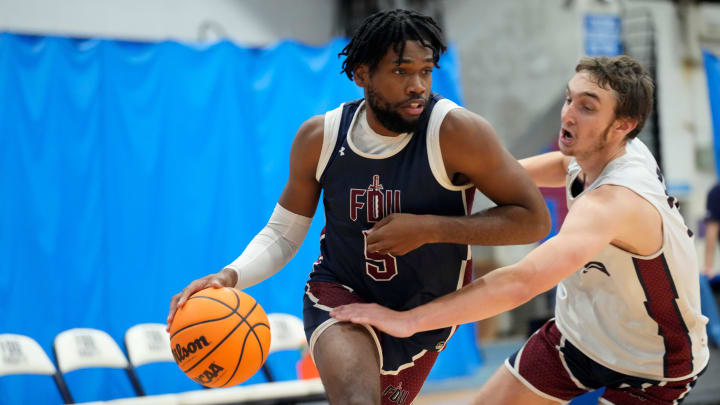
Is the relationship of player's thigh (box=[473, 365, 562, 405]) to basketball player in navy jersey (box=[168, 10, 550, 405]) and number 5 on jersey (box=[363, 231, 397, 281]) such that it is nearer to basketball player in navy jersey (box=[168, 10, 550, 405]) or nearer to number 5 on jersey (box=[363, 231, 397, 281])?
basketball player in navy jersey (box=[168, 10, 550, 405])

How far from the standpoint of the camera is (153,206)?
648 cm

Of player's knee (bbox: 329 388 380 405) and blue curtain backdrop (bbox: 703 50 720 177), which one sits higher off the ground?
blue curtain backdrop (bbox: 703 50 720 177)

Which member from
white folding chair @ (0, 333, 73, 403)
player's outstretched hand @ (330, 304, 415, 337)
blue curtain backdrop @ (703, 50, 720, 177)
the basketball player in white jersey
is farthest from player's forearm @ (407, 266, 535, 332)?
blue curtain backdrop @ (703, 50, 720, 177)

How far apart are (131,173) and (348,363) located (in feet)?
14.7

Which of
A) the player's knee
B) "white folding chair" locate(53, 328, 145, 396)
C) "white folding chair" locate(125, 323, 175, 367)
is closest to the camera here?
the player's knee

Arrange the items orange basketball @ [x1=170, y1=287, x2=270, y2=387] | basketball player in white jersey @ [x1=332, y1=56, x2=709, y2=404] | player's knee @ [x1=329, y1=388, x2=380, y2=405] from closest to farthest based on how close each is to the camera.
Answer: player's knee @ [x1=329, y1=388, x2=380, y2=405] < orange basketball @ [x1=170, y1=287, x2=270, y2=387] < basketball player in white jersey @ [x1=332, y1=56, x2=709, y2=404]

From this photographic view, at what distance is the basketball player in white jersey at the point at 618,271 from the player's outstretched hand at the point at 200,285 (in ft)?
3.68

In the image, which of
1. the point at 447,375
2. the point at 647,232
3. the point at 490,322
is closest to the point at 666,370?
the point at 647,232

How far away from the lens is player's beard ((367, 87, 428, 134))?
2.60 meters

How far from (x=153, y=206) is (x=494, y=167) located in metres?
4.51

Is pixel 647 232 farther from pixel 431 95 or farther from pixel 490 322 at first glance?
pixel 490 322

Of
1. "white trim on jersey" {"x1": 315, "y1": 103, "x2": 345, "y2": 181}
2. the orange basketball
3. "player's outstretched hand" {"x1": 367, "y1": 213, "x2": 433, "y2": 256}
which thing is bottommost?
the orange basketball

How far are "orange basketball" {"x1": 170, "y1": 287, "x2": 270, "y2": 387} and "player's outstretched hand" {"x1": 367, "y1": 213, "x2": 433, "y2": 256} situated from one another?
0.58 meters

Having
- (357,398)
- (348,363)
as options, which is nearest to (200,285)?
(348,363)
